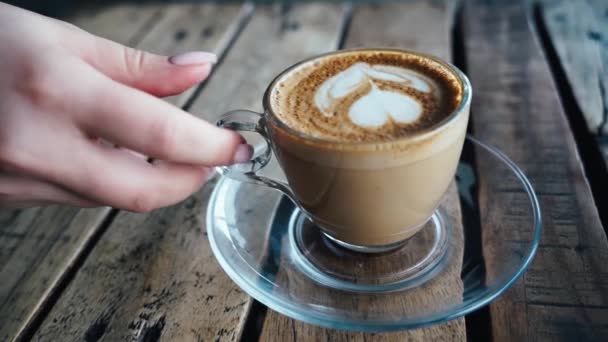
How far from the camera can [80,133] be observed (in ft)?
2.24

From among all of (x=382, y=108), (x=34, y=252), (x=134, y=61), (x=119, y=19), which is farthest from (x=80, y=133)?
(x=119, y=19)

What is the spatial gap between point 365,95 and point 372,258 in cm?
25

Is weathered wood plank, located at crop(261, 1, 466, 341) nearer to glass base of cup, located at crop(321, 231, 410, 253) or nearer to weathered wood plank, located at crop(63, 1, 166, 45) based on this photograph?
glass base of cup, located at crop(321, 231, 410, 253)

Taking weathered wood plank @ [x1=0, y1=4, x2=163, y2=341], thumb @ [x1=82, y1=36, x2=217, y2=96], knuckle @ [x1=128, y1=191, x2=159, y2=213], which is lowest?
weathered wood plank @ [x1=0, y1=4, x2=163, y2=341]

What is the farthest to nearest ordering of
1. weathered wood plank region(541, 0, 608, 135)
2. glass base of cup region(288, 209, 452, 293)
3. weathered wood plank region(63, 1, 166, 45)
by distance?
weathered wood plank region(63, 1, 166, 45) → weathered wood plank region(541, 0, 608, 135) → glass base of cup region(288, 209, 452, 293)

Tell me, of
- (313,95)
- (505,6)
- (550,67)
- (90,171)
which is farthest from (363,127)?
(505,6)

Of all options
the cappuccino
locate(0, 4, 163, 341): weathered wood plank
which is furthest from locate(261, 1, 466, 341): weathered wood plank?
locate(0, 4, 163, 341): weathered wood plank

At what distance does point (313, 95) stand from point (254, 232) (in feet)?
0.79

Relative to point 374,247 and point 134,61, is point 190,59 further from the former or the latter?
point 374,247

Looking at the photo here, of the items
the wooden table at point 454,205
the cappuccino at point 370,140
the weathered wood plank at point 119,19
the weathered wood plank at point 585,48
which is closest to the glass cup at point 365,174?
the cappuccino at point 370,140

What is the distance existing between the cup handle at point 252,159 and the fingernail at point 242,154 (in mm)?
63

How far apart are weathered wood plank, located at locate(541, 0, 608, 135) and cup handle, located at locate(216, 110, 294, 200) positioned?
0.61 metres

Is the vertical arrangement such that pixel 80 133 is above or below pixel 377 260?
above

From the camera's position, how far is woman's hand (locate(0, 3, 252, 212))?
662 mm
